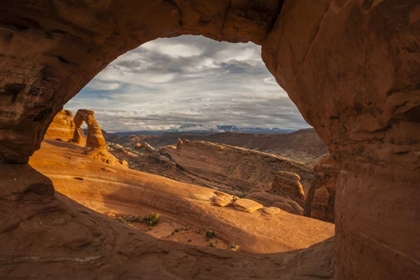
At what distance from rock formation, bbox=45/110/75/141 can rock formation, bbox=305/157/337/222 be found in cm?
2709

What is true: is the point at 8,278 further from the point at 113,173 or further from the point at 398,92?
the point at 113,173

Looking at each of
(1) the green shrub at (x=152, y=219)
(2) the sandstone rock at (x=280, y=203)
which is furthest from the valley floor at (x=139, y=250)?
(2) the sandstone rock at (x=280, y=203)

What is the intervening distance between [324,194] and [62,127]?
28415 millimetres

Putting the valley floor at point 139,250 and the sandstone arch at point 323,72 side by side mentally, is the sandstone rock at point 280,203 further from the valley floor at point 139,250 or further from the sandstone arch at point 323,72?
the sandstone arch at point 323,72

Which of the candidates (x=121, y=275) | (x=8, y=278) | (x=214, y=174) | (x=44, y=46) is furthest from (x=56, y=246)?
(x=214, y=174)

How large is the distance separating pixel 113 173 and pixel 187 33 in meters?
15.6

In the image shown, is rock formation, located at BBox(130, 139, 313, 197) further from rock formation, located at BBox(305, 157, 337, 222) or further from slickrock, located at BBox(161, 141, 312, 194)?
rock formation, located at BBox(305, 157, 337, 222)

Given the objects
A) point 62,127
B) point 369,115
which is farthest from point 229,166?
point 369,115

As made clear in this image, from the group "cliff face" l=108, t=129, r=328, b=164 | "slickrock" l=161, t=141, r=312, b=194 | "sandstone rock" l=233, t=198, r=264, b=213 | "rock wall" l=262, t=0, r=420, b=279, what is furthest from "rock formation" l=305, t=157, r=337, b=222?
"cliff face" l=108, t=129, r=328, b=164

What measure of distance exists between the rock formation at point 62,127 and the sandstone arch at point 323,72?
84.5 feet

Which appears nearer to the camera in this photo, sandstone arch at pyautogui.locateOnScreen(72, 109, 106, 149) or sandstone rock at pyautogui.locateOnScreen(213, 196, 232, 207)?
sandstone rock at pyautogui.locateOnScreen(213, 196, 232, 207)

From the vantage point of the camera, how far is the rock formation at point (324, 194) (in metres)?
19.2

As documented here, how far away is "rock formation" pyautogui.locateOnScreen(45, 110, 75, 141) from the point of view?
27.9 meters

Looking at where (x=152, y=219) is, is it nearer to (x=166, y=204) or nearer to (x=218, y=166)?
(x=166, y=204)
